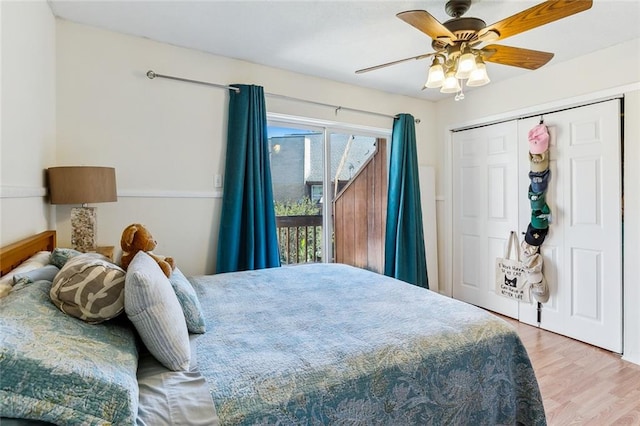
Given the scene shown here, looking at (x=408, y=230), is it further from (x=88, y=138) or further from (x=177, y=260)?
(x=88, y=138)

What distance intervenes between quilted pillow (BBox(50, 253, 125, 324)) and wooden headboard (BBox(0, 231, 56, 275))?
330mm

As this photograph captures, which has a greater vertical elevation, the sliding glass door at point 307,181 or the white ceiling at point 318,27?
the white ceiling at point 318,27

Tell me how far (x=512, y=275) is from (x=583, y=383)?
126 centimetres

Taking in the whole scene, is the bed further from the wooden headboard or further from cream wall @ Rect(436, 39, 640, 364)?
cream wall @ Rect(436, 39, 640, 364)

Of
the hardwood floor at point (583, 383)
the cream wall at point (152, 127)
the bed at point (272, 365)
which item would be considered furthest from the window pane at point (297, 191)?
the hardwood floor at point (583, 383)

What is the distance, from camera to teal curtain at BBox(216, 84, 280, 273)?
278 cm

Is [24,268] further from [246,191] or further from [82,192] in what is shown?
[246,191]

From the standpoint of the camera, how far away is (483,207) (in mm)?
3688

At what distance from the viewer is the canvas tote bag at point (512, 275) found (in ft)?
10.8

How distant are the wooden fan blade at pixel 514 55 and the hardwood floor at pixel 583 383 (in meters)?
2.04

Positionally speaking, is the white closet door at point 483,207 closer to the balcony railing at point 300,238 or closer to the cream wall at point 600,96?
the cream wall at point 600,96

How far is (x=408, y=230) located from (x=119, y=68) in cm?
295

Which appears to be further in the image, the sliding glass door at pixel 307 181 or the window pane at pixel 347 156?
the window pane at pixel 347 156

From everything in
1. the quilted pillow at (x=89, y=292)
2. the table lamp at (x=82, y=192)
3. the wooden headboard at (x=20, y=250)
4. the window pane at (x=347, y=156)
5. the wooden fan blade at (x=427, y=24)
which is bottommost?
Result: the quilted pillow at (x=89, y=292)
